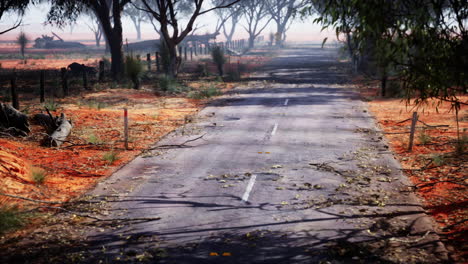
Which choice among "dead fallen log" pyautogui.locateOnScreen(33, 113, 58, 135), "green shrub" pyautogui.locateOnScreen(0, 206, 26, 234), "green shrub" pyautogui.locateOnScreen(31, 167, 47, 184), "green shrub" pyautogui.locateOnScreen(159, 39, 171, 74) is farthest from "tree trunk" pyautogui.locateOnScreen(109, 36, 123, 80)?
"green shrub" pyautogui.locateOnScreen(0, 206, 26, 234)

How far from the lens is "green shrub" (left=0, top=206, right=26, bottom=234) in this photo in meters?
6.50

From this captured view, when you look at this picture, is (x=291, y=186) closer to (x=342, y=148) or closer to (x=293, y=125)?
(x=342, y=148)

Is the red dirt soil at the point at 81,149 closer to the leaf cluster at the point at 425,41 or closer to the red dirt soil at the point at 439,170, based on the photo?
the leaf cluster at the point at 425,41

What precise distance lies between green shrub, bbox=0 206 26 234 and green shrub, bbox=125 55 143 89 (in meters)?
19.0

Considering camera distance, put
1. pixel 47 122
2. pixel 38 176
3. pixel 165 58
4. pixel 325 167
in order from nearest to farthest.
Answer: pixel 38 176 → pixel 325 167 → pixel 47 122 → pixel 165 58

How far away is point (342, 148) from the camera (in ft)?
40.0

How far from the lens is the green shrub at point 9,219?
650 centimetres

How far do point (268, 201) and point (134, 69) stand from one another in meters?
18.9

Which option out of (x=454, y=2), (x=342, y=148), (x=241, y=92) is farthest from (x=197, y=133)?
(x=241, y=92)

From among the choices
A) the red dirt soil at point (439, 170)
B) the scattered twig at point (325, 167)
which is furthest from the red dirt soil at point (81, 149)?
the red dirt soil at point (439, 170)

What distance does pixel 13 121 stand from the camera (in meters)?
13.1

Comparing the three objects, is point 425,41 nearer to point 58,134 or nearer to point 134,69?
point 58,134

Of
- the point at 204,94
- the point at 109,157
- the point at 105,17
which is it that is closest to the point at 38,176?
the point at 109,157

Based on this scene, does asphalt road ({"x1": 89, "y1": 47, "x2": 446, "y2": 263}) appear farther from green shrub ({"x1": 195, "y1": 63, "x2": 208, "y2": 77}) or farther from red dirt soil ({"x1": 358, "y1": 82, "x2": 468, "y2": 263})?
green shrub ({"x1": 195, "y1": 63, "x2": 208, "y2": 77})
